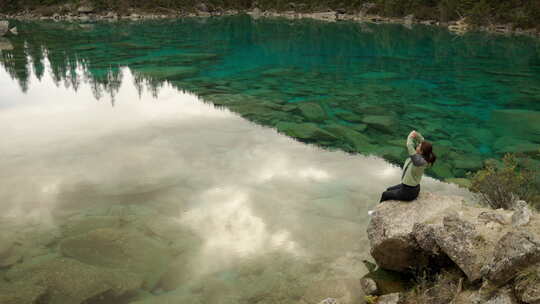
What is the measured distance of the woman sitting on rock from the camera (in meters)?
8.06

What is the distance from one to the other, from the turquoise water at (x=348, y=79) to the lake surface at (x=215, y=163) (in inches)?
7.3

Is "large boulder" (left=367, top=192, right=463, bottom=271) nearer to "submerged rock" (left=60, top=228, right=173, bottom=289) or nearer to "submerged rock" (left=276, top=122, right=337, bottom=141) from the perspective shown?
"submerged rock" (left=60, top=228, right=173, bottom=289)

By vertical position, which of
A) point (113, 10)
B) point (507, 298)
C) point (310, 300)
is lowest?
point (310, 300)

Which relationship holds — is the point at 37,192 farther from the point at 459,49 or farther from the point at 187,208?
the point at 459,49

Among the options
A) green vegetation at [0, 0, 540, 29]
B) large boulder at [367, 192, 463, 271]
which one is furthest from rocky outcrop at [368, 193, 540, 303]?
green vegetation at [0, 0, 540, 29]

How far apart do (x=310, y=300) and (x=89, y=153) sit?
11172 millimetres

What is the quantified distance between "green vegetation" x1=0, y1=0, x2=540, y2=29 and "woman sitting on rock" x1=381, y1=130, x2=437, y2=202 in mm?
71968

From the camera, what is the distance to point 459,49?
161ft

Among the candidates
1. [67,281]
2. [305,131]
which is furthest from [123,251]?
[305,131]

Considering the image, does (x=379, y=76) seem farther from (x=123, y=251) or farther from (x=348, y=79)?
(x=123, y=251)

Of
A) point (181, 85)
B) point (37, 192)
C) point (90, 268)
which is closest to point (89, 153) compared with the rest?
point (37, 192)

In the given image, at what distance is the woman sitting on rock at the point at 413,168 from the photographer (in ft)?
26.5

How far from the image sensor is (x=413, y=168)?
324 inches

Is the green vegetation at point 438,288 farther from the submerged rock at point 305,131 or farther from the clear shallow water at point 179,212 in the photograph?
the submerged rock at point 305,131
